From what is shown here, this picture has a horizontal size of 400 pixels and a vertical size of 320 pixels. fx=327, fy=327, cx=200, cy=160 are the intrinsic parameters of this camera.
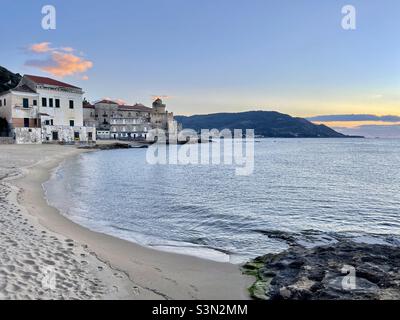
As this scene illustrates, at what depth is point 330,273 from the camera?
689cm

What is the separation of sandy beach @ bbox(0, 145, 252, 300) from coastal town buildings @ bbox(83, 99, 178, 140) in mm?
88071

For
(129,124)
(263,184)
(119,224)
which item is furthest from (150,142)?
(119,224)

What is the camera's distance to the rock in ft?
19.9

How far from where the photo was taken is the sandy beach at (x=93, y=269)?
591 cm

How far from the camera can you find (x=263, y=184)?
25.1 meters

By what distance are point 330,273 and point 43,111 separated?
2529 inches

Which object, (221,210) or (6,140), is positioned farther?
(6,140)

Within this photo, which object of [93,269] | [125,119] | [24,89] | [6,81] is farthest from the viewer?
[125,119]

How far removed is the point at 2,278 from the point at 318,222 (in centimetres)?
1121

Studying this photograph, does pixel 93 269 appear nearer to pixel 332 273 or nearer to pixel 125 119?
pixel 332 273

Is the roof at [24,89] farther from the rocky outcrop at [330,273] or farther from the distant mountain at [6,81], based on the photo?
the rocky outcrop at [330,273]

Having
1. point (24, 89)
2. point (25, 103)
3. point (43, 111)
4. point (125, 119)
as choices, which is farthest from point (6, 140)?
point (125, 119)

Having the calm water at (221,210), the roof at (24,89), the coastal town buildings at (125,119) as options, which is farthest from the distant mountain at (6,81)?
the calm water at (221,210)

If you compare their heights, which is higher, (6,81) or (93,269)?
(6,81)
